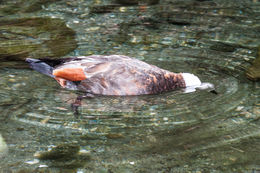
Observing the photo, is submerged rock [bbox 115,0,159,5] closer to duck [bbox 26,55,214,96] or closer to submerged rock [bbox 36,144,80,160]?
duck [bbox 26,55,214,96]

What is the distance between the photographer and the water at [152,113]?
4.52 m

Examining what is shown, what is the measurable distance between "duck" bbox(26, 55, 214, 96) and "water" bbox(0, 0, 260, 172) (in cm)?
15

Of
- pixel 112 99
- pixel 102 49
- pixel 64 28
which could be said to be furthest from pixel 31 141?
pixel 64 28

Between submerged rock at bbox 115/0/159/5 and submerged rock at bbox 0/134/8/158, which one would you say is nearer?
submerged rock at bbox 0/134/8/158

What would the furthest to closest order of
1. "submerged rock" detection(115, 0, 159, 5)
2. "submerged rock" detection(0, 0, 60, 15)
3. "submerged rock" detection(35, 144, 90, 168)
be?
"submerged rock" detection(115, 0, 159, 5) < "submerged rock" detection(0, 0, 60, 15) < "submerged rock" detection(35, 144, 90, 168)

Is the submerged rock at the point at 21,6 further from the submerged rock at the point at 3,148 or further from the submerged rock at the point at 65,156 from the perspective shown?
the submerged rock at the point at 65,156

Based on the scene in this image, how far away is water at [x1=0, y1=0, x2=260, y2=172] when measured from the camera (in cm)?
452

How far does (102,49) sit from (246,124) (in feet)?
12.2

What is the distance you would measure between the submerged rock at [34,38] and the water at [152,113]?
0.32 meters

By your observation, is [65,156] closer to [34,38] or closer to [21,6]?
[34,38]

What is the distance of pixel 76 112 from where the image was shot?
5711mm

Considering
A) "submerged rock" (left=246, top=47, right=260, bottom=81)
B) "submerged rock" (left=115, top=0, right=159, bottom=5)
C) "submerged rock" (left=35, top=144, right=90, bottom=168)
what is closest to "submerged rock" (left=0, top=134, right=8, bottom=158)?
"submerged rock" (left=35, top=144, right=90, bottom=168)

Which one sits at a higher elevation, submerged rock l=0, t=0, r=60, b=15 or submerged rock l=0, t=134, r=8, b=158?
submerged rock l=0, t=0, r=60, b=15

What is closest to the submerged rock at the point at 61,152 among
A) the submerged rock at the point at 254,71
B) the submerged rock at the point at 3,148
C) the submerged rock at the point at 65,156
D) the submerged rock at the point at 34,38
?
the submerged rock at the point at 65,156
